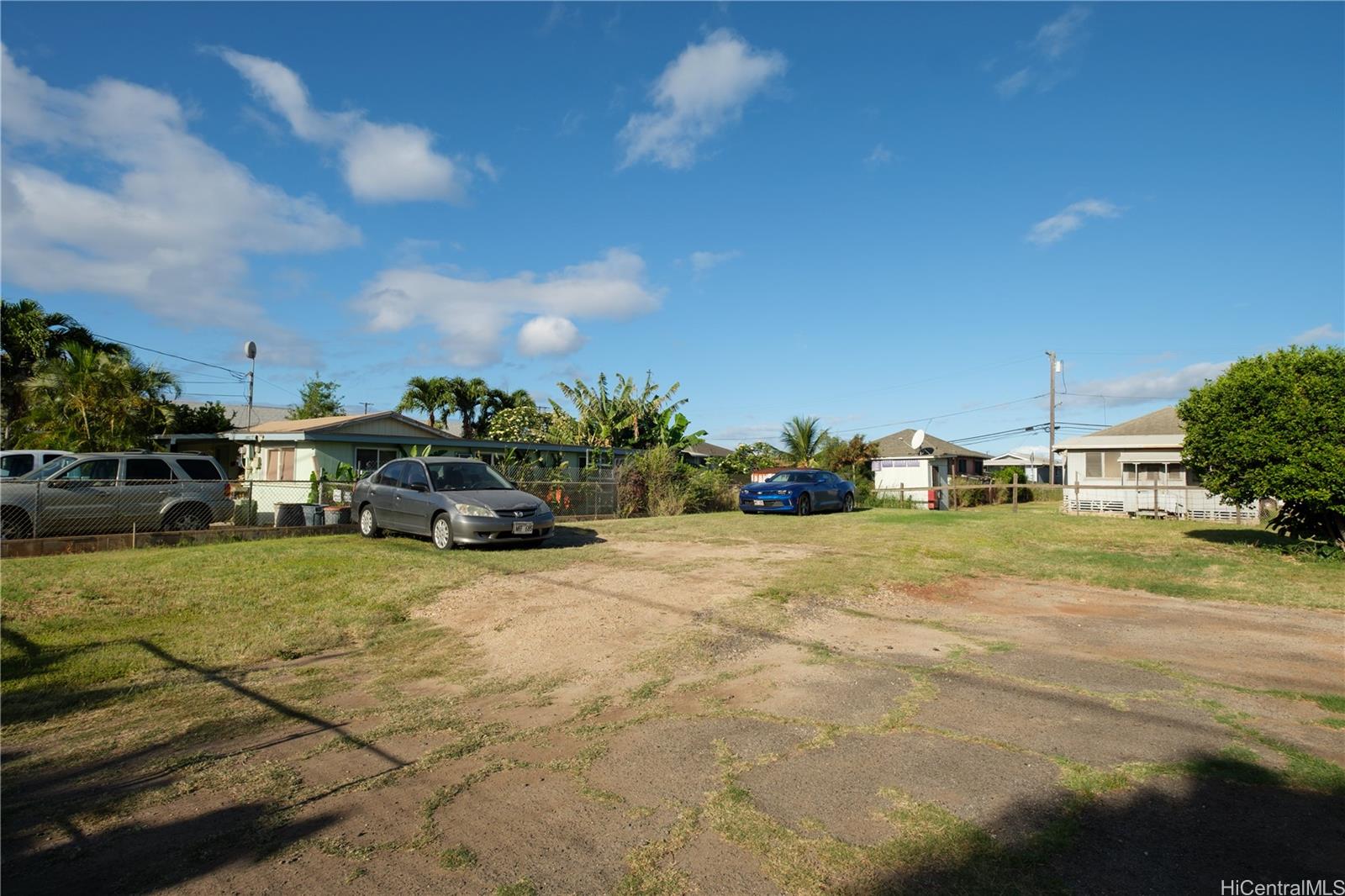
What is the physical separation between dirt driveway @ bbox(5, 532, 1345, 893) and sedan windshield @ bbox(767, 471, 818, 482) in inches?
580

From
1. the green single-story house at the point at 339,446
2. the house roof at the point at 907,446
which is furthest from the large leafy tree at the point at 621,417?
the house roof at the point at 907,446

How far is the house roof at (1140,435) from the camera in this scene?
94.0 feet

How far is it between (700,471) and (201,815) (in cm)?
2266

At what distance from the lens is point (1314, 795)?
3.75 m

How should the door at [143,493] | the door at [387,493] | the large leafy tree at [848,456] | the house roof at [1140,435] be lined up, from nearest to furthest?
the door at [387,493] → the door at [143,493] → the house roof at [1140,435] → the large leafy tree at [848,456]

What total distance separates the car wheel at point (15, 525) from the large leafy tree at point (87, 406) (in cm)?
961

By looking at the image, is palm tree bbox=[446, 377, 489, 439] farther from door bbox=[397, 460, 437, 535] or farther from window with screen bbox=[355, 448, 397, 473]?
door bbox=[397, 460, 437, 535]

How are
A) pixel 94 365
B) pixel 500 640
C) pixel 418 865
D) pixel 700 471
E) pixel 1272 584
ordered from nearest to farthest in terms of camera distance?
pixel 418 865, pixel 500 640, pixel 1272 584, pixel 94 365, pixel 700 471

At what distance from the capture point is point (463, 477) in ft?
44.0

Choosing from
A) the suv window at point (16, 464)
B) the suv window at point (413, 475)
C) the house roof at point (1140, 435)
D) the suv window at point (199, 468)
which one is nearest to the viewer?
the suv window at point (413, 475)

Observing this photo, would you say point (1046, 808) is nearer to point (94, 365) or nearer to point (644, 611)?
point (644, 611)

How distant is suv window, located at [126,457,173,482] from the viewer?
47.2ft

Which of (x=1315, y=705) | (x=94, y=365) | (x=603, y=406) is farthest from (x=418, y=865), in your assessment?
(x=603, y=406)

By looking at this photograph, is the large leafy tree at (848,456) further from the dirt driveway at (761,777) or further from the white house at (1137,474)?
the dirt driveway at (761,777)
